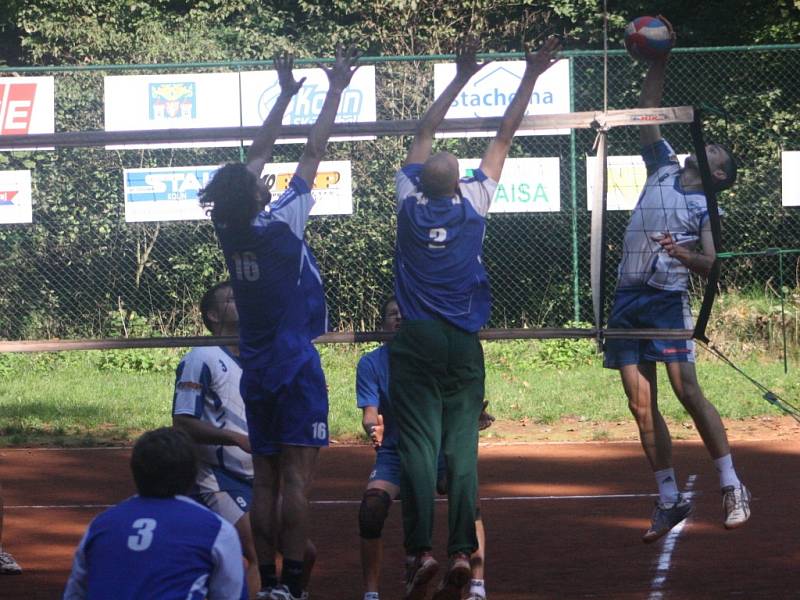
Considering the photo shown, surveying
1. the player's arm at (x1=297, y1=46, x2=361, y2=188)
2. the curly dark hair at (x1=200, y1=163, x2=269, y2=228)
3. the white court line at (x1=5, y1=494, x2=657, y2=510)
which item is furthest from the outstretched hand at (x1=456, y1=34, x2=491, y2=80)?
the white court line at (x1=5, y1=494, x2=657, y2=510)

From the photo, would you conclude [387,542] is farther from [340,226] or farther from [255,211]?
[340,226]

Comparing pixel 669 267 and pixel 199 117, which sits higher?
pixel 199 117

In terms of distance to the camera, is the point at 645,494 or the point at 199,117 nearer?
the point at 645,494

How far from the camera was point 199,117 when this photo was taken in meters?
16.8

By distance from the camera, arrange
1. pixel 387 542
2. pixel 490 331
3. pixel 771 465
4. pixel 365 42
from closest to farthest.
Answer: pixel 490 331 < pixel 387 542 < pixel 771 465 < pixel 365 42

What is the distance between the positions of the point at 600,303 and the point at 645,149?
1.01 metres

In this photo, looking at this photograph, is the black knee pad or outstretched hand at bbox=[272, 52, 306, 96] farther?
outstretched hand at bbox=[272, 52, 306, 96]

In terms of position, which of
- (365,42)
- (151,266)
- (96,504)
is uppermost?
(365,42)

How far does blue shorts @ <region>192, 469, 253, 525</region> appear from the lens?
6.55 meters

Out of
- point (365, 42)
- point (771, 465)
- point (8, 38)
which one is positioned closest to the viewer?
point (771, 465)

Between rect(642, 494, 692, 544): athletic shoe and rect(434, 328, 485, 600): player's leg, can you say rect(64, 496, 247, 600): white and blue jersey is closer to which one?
rect(434, 328, 485, 600): player's leg

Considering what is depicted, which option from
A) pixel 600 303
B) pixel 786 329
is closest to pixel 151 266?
pixel 786 329

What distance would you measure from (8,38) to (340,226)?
32.2 feet

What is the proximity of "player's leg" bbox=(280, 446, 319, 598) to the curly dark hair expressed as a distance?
3.80ft
